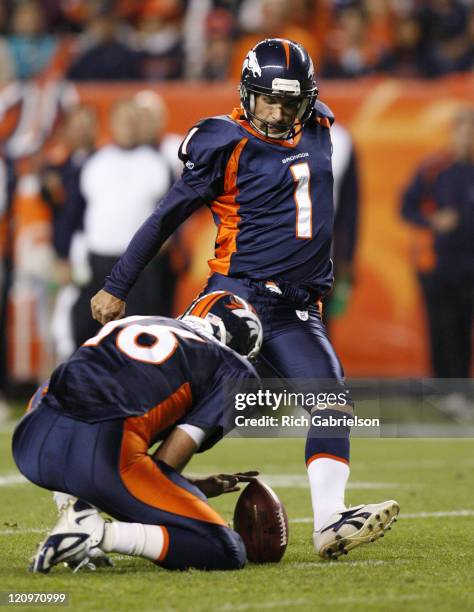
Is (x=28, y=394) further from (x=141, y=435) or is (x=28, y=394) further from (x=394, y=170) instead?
(x=141, y=435)

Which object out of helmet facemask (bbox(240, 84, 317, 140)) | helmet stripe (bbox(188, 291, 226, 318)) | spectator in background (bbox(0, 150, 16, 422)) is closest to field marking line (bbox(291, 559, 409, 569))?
helmet stripe (bbox(188, 291, 226, 318))

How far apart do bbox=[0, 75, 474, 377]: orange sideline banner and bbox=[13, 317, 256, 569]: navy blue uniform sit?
6.07m

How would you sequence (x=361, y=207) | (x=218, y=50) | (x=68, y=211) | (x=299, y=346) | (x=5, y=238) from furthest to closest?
(x=218, y=50)
(x=361, y=207)
(x=5, y=238)
(x=68, y=211)
(x=299, y=346)

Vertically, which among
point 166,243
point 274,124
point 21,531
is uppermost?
point 274,124

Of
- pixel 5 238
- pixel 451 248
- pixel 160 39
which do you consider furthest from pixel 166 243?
pixel 160 39

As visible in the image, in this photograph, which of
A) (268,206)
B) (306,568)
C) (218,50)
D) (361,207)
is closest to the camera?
(306,568)

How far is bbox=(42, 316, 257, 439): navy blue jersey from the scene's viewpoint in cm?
383

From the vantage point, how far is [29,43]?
35.9 feet

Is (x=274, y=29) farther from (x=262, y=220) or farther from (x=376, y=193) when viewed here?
(x=262, y=220)

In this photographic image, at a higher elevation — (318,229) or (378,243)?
(318,229)

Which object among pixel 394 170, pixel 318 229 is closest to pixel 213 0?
pixel 394 170

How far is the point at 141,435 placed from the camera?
388 centimetres

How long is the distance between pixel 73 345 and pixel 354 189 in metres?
2.37

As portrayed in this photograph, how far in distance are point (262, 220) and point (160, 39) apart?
22.0ft
